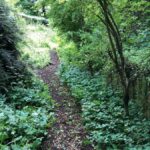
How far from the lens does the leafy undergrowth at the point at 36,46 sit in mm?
10219

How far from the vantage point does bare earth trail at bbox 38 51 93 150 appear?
5.82 m

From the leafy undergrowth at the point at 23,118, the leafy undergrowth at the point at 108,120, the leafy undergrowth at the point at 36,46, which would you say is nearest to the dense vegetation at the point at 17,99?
the leafy undergrowth at the point at 23,118

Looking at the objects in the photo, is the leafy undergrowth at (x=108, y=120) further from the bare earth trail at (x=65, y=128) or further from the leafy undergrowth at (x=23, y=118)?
the leafy undergrowth at (x=23, y=118)

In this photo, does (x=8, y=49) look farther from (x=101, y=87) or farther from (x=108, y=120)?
(x=108, y=120)

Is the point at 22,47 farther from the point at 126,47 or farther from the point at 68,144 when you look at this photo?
the point at 68,144

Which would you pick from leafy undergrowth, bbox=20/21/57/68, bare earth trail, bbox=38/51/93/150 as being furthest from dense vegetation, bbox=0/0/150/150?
leafy undergrowth, bbox=20/21/57/68

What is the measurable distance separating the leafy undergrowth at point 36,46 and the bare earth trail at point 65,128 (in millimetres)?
1775

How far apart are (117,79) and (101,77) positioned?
4.86 feet

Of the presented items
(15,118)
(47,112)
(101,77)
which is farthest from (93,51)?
(15,118)

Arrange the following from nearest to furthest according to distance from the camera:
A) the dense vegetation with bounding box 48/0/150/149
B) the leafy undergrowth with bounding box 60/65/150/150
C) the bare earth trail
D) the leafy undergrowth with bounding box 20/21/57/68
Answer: the leafy undergrowth with bounding box 60/65/150/150 → the dense vegetation with bounding box 48/0/150/149 → the bare earth trail → the leafy undergrowth with bounding box 20/21/57/68

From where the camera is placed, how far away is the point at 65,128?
664 cm

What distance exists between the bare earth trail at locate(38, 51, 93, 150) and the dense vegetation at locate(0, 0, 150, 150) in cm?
23

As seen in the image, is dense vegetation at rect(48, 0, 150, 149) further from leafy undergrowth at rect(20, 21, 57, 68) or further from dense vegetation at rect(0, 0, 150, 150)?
leafy undergrowth at rect(20, 21, 57, 68)

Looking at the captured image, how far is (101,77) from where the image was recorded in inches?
369
